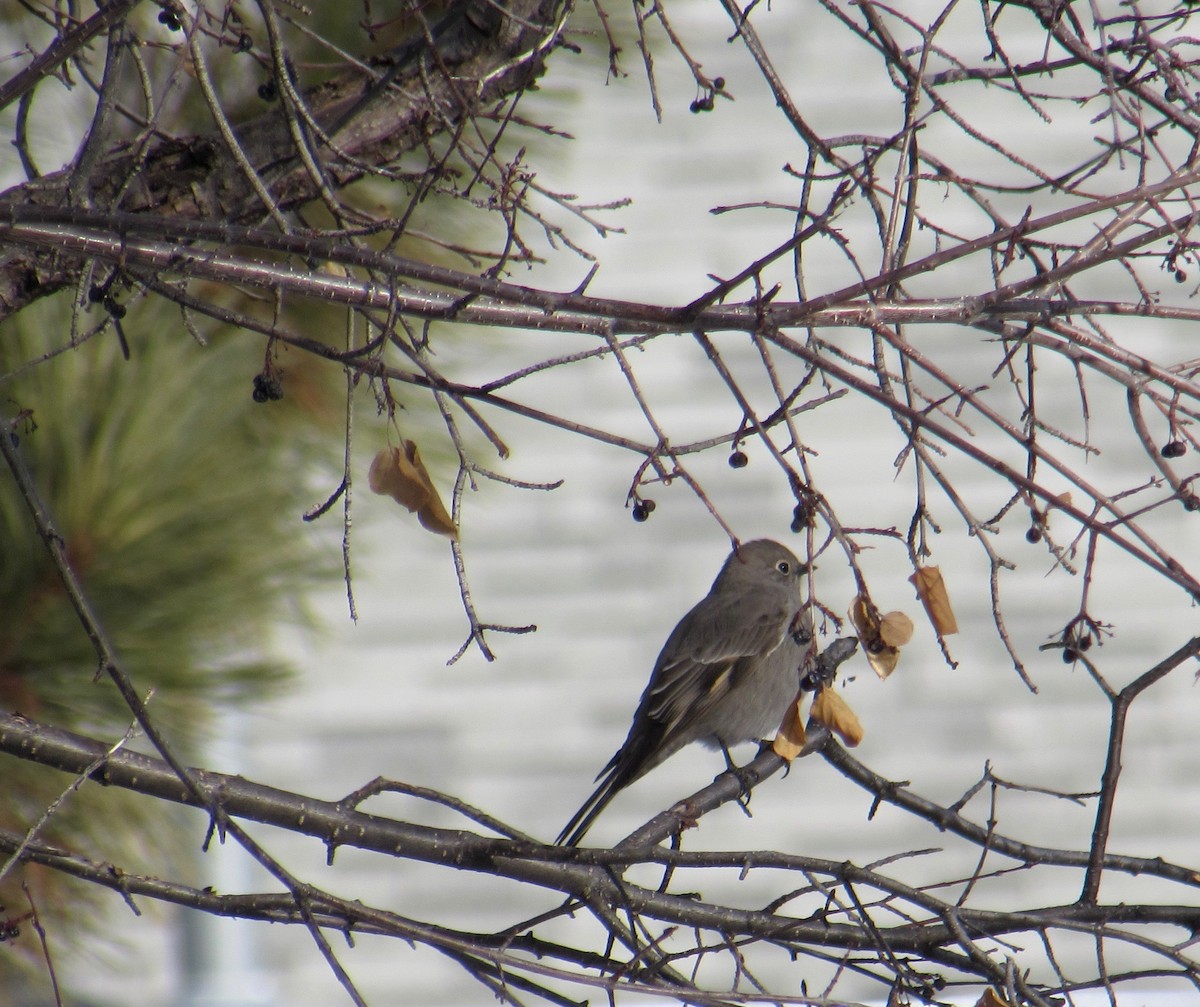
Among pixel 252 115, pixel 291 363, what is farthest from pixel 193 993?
pixel 252 115

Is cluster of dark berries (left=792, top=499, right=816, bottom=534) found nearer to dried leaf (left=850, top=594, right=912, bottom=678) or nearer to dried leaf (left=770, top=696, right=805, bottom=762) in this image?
dried leaf (left=850, top=594, right=912, bottom=678)

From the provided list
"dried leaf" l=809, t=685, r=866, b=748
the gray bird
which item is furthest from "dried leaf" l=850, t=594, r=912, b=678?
the gray bird

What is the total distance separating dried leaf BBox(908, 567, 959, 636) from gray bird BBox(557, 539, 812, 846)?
5.64ft

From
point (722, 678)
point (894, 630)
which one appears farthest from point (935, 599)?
point (722, 678)

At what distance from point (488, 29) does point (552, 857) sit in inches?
53.7

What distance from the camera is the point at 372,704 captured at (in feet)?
15.6

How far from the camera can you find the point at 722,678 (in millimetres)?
3627

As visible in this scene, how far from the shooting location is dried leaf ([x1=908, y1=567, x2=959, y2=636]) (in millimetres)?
1643

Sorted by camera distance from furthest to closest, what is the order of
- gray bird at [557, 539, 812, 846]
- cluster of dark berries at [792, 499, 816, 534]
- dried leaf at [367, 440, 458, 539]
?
gray bird at [557, 539, 812, 846] < dried leaf at [367, 440, 458, 539] < cluster of dark berries at [792, 499, 816, 534]

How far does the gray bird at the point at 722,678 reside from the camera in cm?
346

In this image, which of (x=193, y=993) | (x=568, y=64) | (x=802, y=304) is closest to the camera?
(x=802, y=304)

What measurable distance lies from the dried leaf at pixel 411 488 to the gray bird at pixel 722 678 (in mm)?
1777

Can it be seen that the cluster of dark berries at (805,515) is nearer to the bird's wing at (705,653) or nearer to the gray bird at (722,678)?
the gray bird at (722,678)

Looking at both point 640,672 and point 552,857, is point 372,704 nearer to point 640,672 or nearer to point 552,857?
point 640,672
